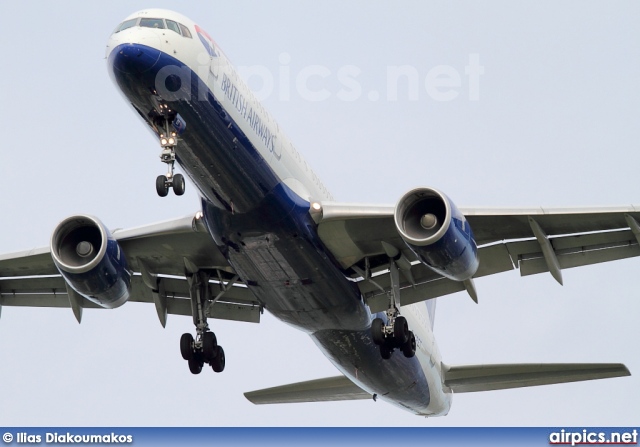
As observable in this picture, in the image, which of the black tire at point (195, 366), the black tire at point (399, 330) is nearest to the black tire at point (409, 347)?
the black tire at point (399, 330)

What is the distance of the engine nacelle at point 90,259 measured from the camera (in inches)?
956

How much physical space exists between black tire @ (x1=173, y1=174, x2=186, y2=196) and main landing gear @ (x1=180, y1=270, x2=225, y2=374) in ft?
18.9

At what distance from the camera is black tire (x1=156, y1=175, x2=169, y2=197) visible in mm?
21219

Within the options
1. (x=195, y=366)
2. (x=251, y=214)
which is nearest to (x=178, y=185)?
(x=251, y=214)

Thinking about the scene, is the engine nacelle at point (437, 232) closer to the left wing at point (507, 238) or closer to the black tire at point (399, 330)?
the left wing at point (507, 238)

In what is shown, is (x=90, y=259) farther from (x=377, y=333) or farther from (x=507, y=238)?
(x=507, y=238)

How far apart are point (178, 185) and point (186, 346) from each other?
6532 mm

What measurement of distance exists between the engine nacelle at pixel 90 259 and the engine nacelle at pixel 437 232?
6.32 m

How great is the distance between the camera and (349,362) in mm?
28391

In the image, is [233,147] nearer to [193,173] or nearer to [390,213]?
[193,173]

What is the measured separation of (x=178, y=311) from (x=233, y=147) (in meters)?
8.05

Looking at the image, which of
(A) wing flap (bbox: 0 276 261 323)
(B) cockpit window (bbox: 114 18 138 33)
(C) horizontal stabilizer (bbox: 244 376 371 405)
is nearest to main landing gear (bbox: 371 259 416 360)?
(A) wing flap (bbox: 0 276 261 323)

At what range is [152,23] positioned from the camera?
21453mm

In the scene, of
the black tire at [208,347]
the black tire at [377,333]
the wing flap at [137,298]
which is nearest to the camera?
the black tire at [377,333]
